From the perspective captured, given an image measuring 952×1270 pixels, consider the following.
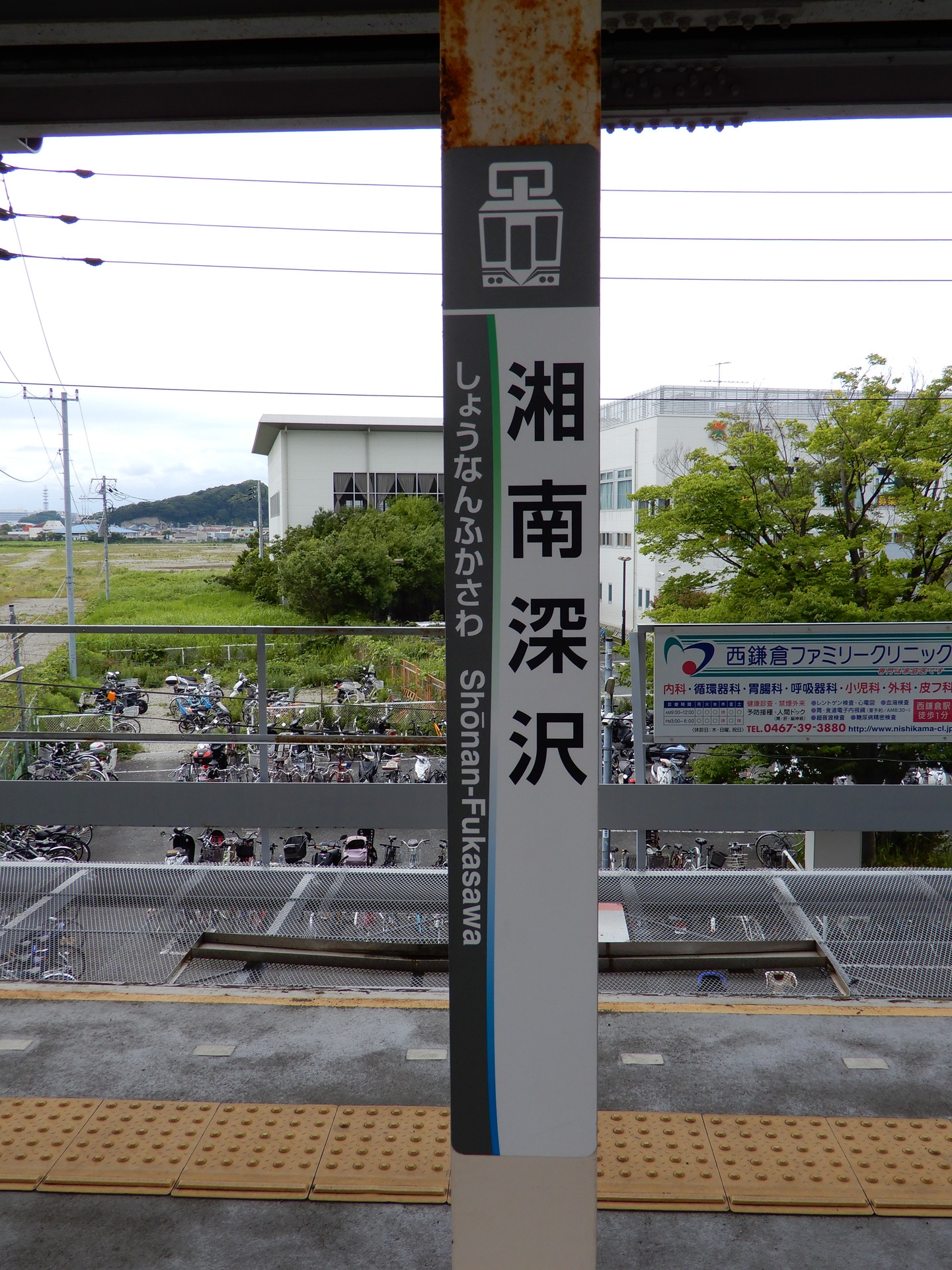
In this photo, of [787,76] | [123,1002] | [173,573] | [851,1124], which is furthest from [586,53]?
[173,573]

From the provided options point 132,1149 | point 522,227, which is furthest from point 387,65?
point 132,1149

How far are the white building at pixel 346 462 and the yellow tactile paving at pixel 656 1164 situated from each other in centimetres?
3959

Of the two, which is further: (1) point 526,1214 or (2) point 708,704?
(2) point 708,704

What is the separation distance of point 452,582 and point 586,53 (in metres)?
1.05

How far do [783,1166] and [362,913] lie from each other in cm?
271

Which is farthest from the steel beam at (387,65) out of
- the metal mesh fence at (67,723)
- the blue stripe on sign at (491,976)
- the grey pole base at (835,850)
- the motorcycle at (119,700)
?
the grey pole base at (835,850)

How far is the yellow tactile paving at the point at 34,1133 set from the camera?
112 inches

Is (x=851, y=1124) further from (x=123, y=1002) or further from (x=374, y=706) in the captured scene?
(x=374, y=706)

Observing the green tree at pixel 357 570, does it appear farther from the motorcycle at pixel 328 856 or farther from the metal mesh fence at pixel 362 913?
the metal mesh fence at pixel 362 913

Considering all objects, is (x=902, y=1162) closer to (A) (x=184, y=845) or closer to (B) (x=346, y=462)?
(A) (x=184, y=845)

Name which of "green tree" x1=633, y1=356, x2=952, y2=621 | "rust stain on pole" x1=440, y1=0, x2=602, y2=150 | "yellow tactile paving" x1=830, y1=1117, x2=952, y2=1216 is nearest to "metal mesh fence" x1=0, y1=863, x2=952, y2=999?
"yellow tactile paving" x1=830, y1=1117, x2=952, y2=1216

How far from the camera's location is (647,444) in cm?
3294

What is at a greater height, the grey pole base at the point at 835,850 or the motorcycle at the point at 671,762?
the motorcycle at the point at 671,762

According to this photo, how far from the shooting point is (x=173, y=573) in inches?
1732
